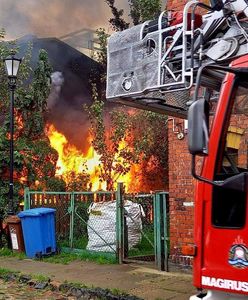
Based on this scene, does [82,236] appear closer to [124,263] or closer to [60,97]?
[124,263]

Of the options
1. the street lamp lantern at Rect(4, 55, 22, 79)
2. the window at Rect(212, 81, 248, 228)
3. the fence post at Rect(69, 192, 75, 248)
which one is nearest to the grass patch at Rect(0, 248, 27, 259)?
the fence post at Rect(69, 192, 75, 248)

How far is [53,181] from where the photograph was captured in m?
15.7

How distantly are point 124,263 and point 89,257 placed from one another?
0.91 meters

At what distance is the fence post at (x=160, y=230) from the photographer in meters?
8.73

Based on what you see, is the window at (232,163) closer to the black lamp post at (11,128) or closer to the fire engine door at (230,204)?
the fire engine door at (230,204)

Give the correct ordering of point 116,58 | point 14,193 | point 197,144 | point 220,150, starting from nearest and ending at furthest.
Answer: point 197,144 → point 220,150 → point 116,58 → point 14,193

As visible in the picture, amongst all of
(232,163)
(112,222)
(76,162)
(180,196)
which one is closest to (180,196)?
(180,196)

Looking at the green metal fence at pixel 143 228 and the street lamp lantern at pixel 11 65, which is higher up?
the street lamp lantern at pixel 11 65

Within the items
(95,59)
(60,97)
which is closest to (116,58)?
(95,59)

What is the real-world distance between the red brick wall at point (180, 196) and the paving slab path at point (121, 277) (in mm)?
552

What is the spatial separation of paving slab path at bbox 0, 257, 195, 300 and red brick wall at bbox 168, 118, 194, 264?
0.55 meters

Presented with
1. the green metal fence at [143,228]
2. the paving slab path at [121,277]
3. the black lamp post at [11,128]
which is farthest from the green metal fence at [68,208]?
the paving slab path at [121,277]

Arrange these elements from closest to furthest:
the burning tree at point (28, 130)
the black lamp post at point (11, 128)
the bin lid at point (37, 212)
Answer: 1. the bin lid at point (37, 212)
2. the black lamp post at point (11, 128)
3. the burning tree at point (28, 130)

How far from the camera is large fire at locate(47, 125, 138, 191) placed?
58.2ft
